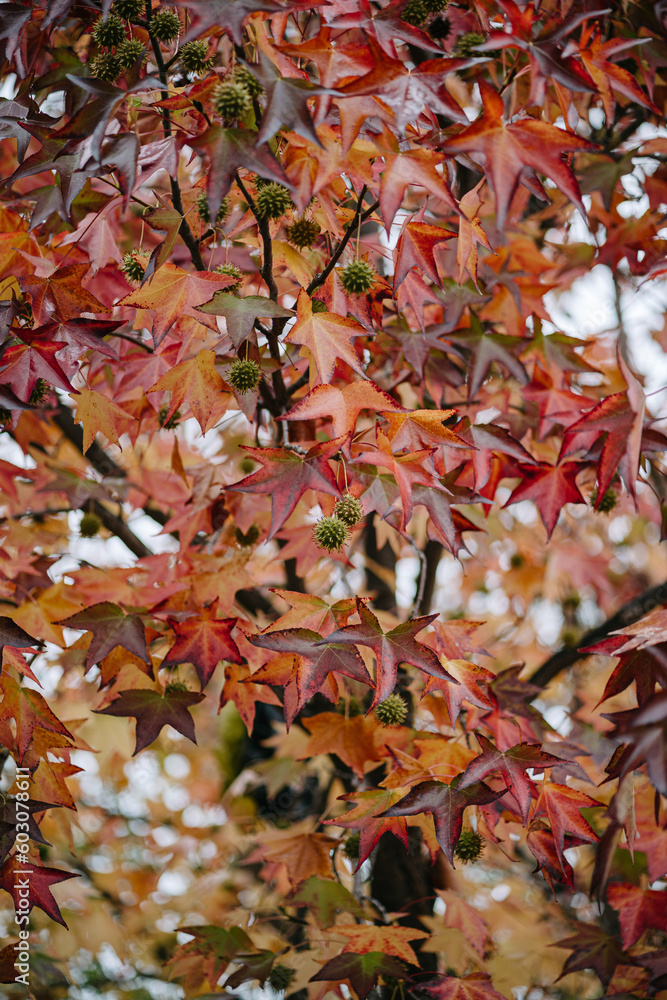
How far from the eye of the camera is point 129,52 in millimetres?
1684

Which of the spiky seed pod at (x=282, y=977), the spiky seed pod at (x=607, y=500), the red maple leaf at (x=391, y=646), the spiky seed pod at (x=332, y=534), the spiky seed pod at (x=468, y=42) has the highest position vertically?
the spiky seed pod at (x=468, y=42)

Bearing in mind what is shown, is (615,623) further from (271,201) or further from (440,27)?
(440,27)

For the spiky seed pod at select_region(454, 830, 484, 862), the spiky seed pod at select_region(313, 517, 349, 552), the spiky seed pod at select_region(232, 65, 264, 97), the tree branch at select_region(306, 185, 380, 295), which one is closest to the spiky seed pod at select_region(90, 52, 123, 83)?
the spiky seed pod at select_region(232, 65, 264, 97)

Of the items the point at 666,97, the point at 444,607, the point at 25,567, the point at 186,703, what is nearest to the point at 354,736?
the point at 186,703

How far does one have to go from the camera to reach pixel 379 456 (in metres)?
1.56

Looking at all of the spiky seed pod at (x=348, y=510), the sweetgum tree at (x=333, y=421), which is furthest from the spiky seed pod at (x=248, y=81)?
the spiky seed pod at (x=348, y=510)

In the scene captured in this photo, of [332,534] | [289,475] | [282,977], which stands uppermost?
[289,475]

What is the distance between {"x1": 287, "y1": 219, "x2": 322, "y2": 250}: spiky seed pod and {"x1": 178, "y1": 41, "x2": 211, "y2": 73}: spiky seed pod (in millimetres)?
419

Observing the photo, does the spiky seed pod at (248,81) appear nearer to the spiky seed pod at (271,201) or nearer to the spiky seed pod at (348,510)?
the spiky seed pod at (271,201)

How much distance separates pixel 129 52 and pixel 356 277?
0.77 m

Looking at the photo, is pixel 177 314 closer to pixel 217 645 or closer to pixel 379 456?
pixel 379 456

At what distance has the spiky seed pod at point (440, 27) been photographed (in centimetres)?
213

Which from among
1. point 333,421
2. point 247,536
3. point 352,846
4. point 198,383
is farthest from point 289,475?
point 352,846

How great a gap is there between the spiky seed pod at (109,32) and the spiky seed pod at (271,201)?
0.55 meters
